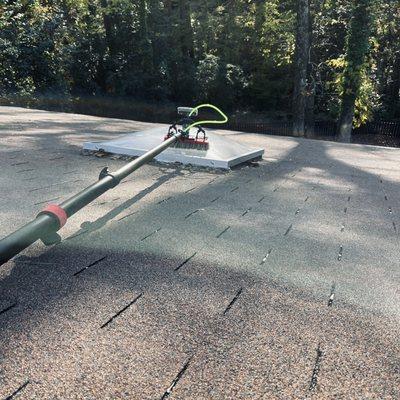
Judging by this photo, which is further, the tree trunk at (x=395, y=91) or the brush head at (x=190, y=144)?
the tree trunk at (x=395, y=91)

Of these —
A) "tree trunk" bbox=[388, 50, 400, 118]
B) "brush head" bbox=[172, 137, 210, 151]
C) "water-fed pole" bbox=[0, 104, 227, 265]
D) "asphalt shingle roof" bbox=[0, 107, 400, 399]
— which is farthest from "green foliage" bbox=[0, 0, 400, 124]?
"water-fed pole" bbox=[0, 104, 227, 265]

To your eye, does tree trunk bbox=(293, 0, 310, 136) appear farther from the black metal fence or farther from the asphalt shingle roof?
the asphalt shingle roof

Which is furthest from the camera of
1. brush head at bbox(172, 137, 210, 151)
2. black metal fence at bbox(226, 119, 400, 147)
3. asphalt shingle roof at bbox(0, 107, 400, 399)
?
black metal fence at bbox(226, 119, 400, 147)

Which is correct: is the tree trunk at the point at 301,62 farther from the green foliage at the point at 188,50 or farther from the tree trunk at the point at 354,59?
the green foliage at the point at 188,50

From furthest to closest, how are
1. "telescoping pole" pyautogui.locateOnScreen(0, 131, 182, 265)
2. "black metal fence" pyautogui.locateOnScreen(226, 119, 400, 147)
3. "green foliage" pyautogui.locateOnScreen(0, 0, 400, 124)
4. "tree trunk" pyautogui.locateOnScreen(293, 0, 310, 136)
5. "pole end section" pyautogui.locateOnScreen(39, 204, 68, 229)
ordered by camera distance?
"black metal fence" pyautogui.locateOnScreen(226, 119, 400, 147) < "green foliage" pyautogui.locateOnScreen(0, 0, 400, 124) < "tree trunk" pyautogui.locateOnScreen(293, 0, 310, 136) < "pole end section" pyautogui.locateOnScreen(39, 204, 68, 229) < "telescoping pole" pyautogui.locateOnScreen(0, 131, 182, 265)

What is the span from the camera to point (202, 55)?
80.4ft

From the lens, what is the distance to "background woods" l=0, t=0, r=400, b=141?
62.5 feet

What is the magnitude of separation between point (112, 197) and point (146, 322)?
5.79ft

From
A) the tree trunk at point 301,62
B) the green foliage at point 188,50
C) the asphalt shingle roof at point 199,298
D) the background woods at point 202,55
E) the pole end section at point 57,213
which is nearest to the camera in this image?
the asphalt shingle roof at point 199,298

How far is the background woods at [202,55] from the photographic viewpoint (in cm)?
1905

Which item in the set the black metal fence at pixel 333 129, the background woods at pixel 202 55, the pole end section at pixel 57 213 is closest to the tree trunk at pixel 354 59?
the background woods at pixel 202 55

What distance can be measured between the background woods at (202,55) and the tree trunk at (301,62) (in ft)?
0.22

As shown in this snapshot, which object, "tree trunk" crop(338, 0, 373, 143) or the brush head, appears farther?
"tree trunk" crop(338, 0, 373, 143)

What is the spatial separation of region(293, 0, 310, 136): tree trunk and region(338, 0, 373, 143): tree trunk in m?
1.62
